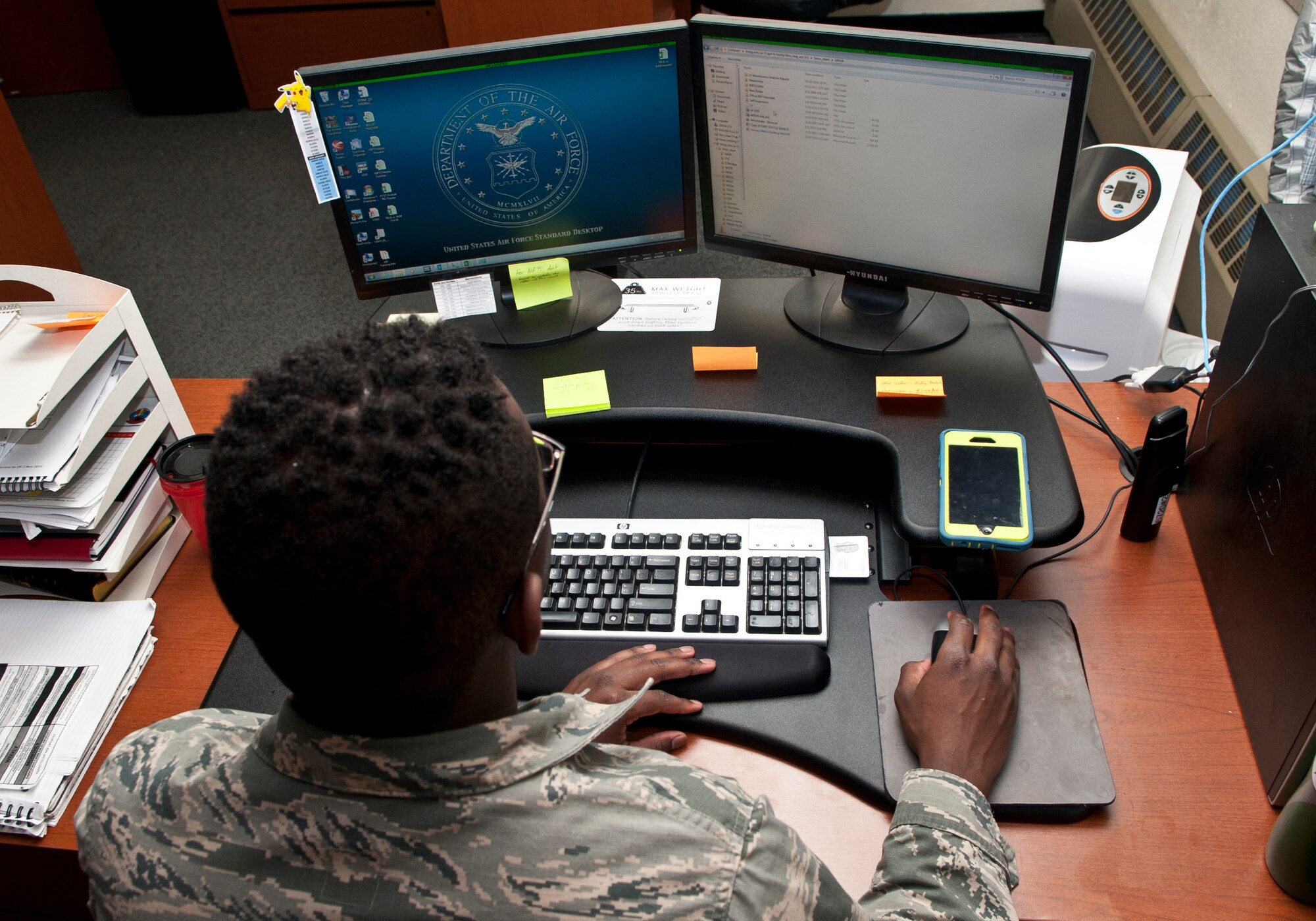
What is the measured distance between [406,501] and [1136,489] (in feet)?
2.93

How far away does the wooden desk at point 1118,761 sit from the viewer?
2.74ft

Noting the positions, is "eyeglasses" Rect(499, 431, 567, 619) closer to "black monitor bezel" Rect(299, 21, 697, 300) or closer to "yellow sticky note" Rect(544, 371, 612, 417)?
"yellow sticky note" Rect(544, 371, 612, 417)

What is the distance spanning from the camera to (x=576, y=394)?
122cm

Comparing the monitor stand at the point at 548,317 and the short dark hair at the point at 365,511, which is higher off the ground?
the short dark hair at the point at 365,511

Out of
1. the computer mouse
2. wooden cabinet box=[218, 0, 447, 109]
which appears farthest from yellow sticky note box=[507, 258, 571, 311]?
wooden cabinet box=[218, 0, 447, 109]

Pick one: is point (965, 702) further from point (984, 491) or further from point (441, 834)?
point (441, 834)

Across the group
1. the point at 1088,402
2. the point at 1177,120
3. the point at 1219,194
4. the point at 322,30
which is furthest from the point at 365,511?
the point at 322,30

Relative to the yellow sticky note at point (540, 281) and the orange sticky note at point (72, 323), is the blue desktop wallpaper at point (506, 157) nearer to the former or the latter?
the yellow sticky note at point (540, 281)

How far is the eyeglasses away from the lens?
2.17 feet

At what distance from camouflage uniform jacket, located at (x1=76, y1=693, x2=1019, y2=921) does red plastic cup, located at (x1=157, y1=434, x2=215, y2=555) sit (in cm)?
48

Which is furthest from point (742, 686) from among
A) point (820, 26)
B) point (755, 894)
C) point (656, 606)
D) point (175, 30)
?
point (175, 30)

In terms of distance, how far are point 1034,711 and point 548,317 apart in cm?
82

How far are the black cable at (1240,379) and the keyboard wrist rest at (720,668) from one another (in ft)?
1.72

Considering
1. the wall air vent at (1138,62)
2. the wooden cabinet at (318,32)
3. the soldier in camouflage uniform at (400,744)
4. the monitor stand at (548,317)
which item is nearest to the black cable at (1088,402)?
the monitor stand at (548,317)
